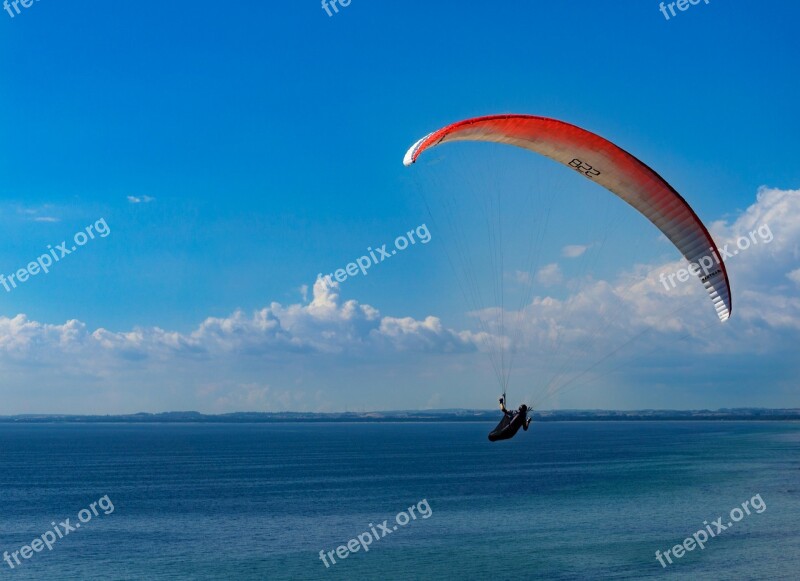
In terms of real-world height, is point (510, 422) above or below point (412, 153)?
below

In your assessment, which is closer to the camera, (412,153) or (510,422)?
(412,153)

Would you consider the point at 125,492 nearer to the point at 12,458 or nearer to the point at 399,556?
the point at 399,556

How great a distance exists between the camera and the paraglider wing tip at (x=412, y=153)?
21663 mm

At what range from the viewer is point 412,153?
2216 cm

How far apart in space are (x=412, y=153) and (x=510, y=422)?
8.46m

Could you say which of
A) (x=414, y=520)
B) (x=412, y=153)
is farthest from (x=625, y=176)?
(x=414, y=520)

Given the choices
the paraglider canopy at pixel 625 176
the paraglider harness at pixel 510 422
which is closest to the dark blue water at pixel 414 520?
the paraglider harness at pixel 510 422

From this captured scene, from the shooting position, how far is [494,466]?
93250 millimetres

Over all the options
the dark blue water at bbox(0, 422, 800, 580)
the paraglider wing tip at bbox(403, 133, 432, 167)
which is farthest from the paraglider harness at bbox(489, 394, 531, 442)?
the dark blue water at bbox(0, 422, 800, 580)

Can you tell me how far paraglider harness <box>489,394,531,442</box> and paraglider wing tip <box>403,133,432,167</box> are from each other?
7.65m

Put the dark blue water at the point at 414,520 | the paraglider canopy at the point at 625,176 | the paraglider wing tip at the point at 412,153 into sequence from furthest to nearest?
the dark blue water at the point at 414,520 → the paraglider canopy at the point at 625,176 → the paraglider wing tip at the point at 412,153

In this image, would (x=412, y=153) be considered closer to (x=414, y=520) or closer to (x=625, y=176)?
(x=625, y=176)

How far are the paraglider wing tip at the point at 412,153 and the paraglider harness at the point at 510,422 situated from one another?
7.65 metres

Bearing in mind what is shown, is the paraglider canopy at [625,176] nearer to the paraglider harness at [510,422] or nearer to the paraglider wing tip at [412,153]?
the paraglider wing tip at [412,153]
